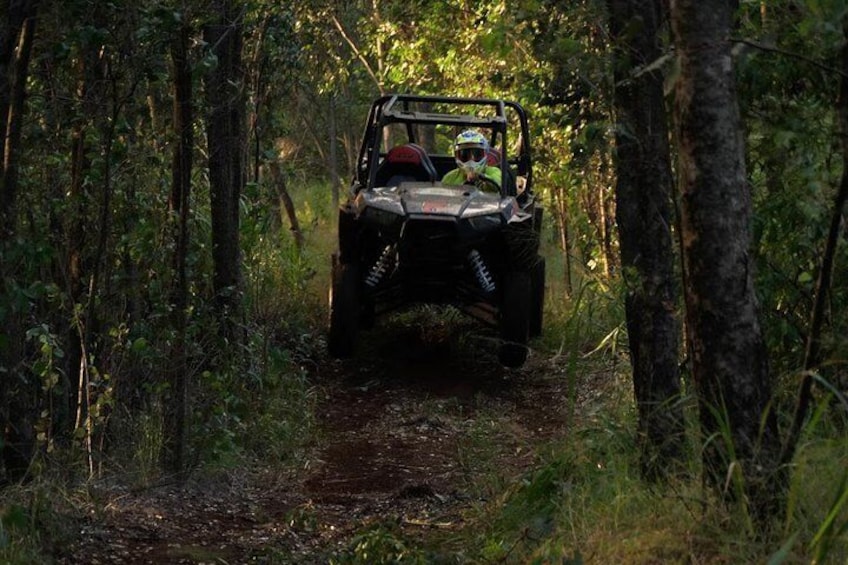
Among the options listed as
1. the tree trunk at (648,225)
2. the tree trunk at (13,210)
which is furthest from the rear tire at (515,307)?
the tree trunk at (648,225)

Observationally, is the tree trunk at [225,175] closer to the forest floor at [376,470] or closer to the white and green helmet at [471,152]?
the forest floor at [376,470]

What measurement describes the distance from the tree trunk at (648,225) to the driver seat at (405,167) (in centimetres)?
554

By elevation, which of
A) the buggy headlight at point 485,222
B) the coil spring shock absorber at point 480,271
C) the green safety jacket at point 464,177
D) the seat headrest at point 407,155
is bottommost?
the coil spring shock absorber at point 480,271

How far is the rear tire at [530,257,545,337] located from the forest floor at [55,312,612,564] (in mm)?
293

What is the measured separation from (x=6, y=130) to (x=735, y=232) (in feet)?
11.5

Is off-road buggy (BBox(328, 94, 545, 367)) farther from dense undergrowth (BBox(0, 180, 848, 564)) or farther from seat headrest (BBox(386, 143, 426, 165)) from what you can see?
dense undergrowth (BBox(0, 180, 848, 564))

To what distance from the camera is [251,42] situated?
11117mm

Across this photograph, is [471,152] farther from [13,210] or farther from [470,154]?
[13,210]

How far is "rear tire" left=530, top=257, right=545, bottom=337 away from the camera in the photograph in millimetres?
11383

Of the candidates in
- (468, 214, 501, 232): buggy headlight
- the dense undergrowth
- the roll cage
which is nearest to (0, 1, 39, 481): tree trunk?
the dense undergrowth

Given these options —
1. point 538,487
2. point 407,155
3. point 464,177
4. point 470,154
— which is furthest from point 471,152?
point 538,487

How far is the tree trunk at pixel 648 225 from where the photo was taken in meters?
5.49

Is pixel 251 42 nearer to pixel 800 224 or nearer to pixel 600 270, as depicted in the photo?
pixel 600 270

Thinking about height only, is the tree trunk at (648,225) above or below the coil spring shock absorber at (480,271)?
above
